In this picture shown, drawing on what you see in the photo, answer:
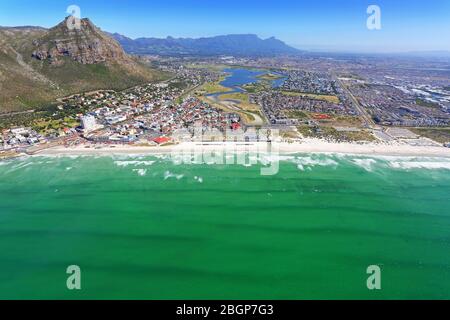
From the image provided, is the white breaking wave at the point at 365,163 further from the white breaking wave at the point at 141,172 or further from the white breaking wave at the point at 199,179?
the white breaking wave at the point at 141,172

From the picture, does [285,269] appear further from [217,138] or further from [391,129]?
[391,129]

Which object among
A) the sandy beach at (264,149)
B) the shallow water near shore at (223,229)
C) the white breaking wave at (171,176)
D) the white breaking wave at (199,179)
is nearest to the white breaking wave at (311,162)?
the shallow water near shore at (223,229)

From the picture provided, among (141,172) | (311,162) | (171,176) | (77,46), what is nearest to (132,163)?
(141,172)

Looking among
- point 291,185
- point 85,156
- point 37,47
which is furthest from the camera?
point 37,47

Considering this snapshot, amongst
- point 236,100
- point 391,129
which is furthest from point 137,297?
point 236,100

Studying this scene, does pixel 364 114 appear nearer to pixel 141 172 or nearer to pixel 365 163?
pixel 365 163

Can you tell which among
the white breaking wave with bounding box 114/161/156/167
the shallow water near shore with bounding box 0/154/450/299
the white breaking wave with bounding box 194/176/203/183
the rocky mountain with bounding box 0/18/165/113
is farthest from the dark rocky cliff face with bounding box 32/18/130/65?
the white breaking wave with bounding box 194/176/203/183
